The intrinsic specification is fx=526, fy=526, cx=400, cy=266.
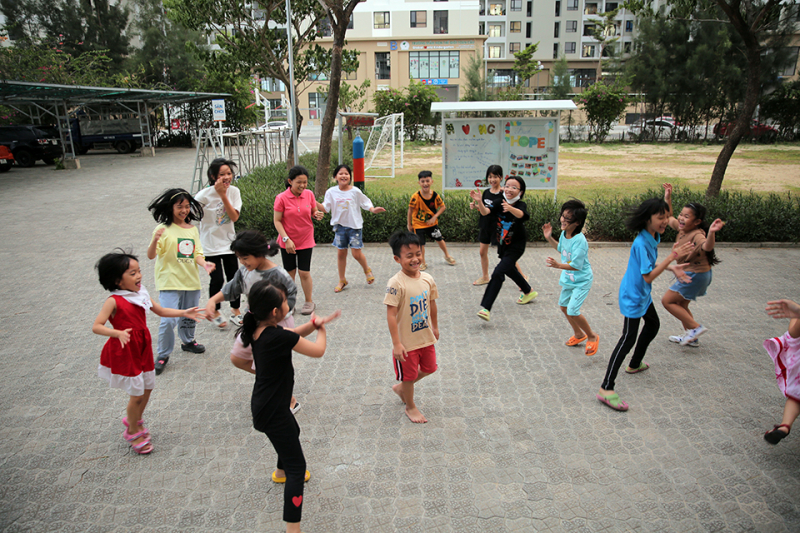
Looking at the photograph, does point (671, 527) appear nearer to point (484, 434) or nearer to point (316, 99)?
point (484, 434)

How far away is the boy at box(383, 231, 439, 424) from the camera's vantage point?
11.9 feet

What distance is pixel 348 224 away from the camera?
266 inches

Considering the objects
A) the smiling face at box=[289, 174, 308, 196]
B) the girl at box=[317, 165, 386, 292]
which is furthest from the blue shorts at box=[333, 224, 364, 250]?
the smiling face at box=[289, 174, 308, 196]

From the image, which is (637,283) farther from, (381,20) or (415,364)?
(381,20)

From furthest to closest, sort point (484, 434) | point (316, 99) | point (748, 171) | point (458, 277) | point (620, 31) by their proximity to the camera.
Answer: point (620, 31)
point (316, 99)
point (748, 171)
point (458, 277)
point (484, 434)

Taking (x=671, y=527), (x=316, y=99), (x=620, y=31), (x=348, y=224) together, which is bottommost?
(x=671, y=527)

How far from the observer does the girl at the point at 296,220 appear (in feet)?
19.0

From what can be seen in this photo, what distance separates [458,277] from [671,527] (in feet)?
16.0

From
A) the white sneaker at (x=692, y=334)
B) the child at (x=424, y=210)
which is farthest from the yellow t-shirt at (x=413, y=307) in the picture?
the child at (x=424, y=210)

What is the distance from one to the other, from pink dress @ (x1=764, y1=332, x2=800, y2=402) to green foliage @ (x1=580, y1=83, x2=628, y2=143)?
30.6 metres

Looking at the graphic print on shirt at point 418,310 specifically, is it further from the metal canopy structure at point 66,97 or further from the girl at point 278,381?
the metal canopy structure at point 66,97

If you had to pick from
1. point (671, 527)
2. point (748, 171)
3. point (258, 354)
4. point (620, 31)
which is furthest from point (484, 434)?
point (620, 31)

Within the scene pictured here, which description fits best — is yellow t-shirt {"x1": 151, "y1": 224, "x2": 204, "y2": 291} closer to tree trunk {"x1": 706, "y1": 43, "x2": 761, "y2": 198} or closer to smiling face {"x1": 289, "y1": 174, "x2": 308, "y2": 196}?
smiling face {"x1": 289, "y1": 174, "x2": 308, "y2": 196}

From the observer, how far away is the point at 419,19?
5566 centimetres
